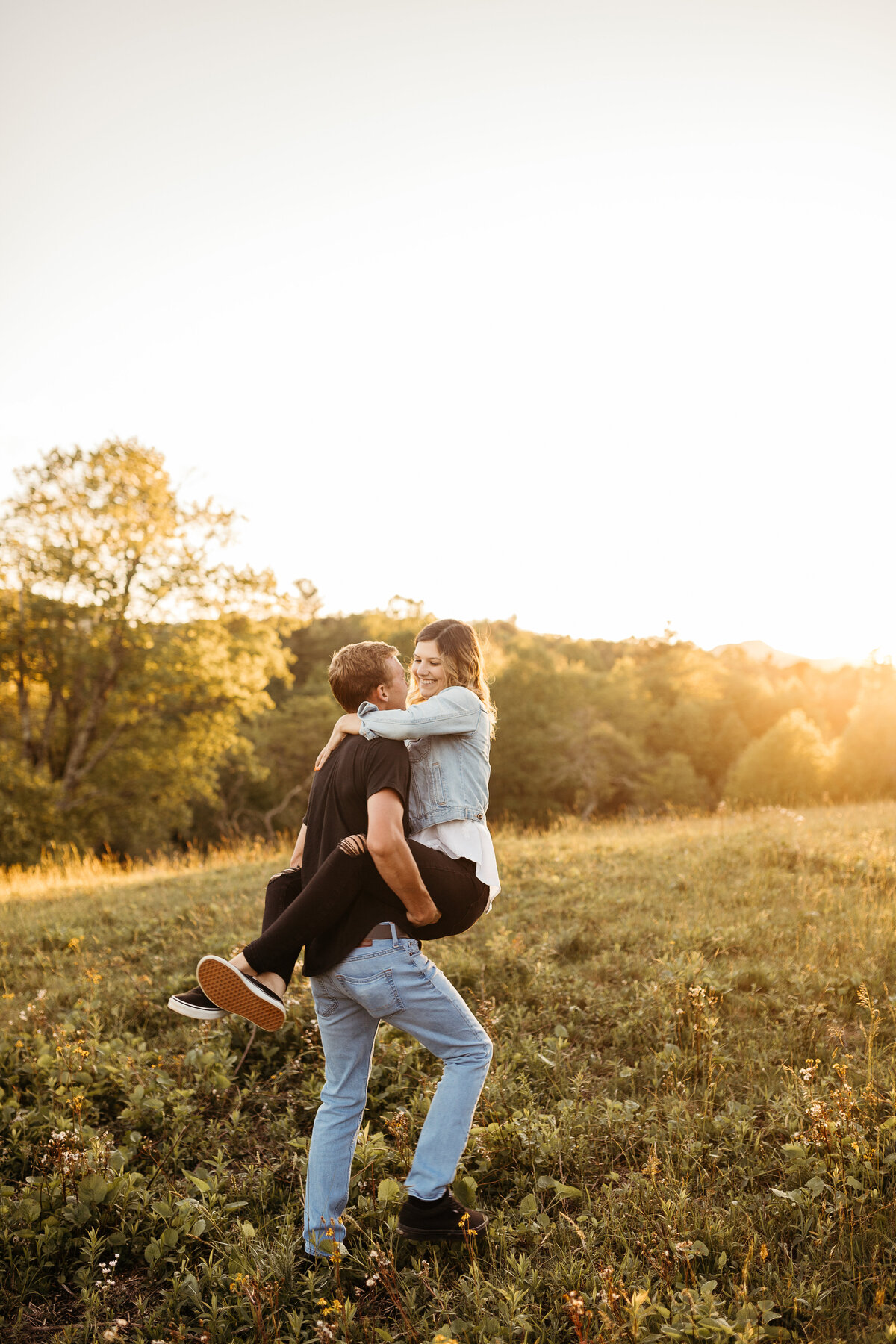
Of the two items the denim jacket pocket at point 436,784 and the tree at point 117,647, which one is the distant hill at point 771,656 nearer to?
the tree at point 117,647

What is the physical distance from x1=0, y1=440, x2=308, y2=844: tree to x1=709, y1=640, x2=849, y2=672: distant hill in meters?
54.9

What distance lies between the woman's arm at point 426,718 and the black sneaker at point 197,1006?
4.03 ft

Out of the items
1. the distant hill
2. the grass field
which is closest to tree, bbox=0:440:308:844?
the grass field

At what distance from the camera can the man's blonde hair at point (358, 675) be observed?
10.3 ft

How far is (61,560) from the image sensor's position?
73.3ft

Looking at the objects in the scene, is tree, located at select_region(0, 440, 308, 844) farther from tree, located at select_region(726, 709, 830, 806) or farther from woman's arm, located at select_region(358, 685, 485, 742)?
tree, located at select_region(726, 709, 830, 806)

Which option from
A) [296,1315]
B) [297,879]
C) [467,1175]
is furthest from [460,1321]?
[297,879]

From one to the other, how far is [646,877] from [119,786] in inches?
815

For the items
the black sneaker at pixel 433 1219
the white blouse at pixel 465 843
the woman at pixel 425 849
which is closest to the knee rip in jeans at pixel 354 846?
the woman at pixel 425 849

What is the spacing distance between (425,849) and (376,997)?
22.1 inches

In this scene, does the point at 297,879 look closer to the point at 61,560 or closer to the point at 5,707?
the point at 61,560

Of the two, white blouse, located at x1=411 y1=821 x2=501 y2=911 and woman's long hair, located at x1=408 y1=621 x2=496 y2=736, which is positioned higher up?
woman's long hair, located at x1=408 y1=621 x2=496 y2=736

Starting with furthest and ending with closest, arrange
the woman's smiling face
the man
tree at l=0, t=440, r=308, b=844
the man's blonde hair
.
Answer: tree at l=0, t=440, r=308, b=844 → the woman's smiling face → the man's blonde hair → the man

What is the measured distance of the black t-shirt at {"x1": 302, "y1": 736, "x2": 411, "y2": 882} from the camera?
287 centimetres
